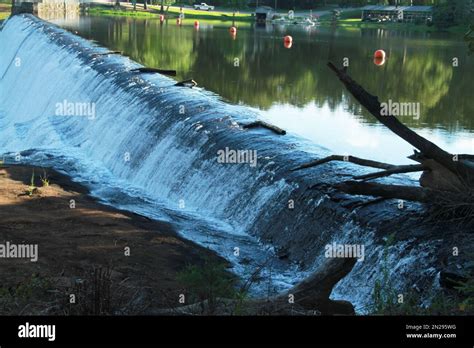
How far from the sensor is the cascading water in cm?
1161

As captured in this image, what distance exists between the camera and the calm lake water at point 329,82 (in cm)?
2258

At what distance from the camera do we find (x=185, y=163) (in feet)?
52.4

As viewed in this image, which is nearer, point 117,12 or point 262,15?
point 262,15

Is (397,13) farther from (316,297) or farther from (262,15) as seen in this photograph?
(316,297)

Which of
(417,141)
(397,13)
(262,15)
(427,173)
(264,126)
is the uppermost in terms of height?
(397,13)

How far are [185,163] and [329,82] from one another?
18.6 metres

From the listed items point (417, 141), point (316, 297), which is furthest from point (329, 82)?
point (316, 297)

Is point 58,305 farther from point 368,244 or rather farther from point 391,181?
point 391,181

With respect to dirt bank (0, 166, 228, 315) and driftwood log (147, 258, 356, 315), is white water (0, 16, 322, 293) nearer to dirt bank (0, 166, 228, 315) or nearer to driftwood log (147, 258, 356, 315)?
dirt bank (0, 166, 228, 315)

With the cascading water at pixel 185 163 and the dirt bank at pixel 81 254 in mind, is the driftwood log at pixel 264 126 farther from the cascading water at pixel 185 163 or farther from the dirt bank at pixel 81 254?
the dirt bank at pixel 81 254

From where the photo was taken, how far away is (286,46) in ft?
174

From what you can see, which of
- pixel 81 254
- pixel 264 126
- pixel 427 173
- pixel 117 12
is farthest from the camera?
pixel 117 12

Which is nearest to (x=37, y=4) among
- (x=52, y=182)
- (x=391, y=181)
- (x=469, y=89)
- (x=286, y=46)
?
(x=286, y=46)

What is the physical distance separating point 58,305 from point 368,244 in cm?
520
